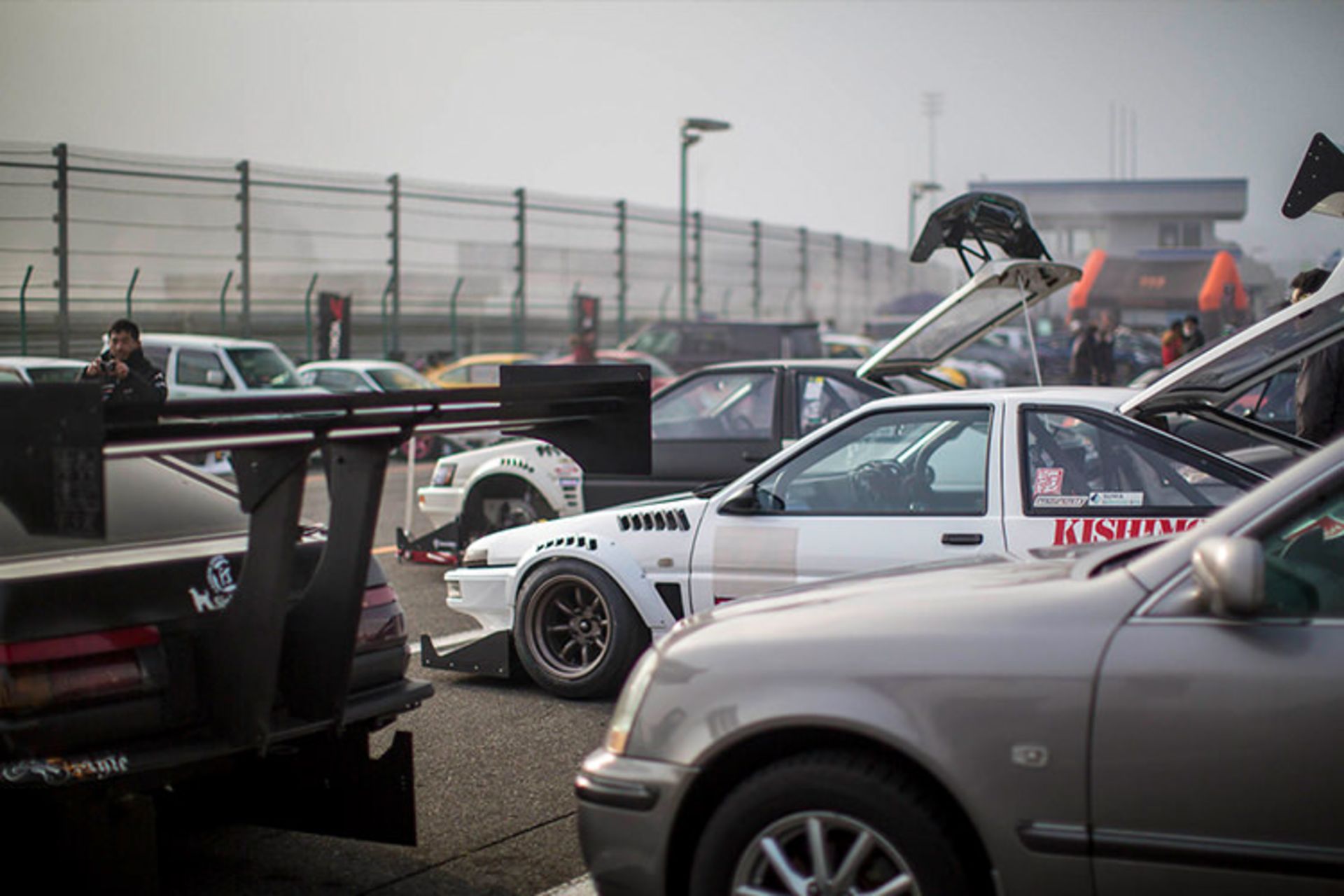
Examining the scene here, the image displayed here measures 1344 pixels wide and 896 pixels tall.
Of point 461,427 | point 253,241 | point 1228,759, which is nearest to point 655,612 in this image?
point 461,427

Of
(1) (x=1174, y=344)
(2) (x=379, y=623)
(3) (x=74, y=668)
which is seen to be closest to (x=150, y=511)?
(2) (x=379, y=623)

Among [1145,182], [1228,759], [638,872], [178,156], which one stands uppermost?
[1145,182]

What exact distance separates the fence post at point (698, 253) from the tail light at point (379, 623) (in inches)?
1240

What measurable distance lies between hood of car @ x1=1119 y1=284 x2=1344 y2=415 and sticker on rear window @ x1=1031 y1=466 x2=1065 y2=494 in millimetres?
354

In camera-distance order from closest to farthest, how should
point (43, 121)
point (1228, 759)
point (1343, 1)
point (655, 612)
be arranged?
point (1228, 759) → point (655, 612) → point (1343, 1) → point (43, 121)

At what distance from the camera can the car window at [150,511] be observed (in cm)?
429

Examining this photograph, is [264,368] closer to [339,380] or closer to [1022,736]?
[339,380]

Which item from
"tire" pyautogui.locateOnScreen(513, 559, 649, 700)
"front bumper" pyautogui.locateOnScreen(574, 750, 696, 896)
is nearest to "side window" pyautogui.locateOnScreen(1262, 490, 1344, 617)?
"front bumper" pyautogui.locateOnScreen(574, 750, 696, 896)

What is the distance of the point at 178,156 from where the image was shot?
2464 cm

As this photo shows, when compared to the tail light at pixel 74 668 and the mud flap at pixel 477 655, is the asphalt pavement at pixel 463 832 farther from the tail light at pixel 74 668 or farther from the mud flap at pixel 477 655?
the tail light at pixel 74 668

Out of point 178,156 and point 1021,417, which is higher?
point 178,156

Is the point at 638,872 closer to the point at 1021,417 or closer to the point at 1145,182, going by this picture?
Result: the point at 1021,417

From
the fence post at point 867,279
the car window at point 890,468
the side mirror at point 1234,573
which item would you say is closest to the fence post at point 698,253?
the fence post at point 867,279

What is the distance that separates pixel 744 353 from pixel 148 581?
20.4m
